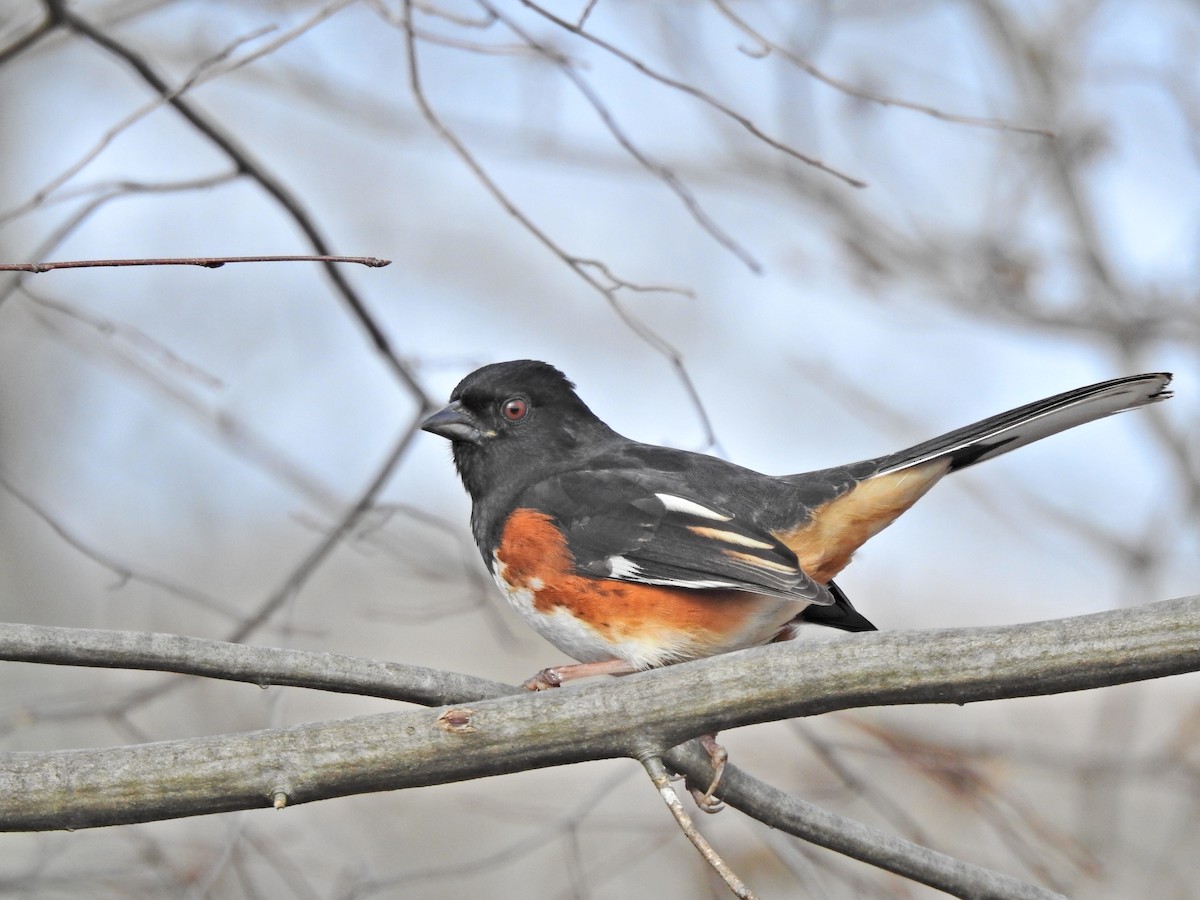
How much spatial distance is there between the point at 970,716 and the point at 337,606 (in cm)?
601

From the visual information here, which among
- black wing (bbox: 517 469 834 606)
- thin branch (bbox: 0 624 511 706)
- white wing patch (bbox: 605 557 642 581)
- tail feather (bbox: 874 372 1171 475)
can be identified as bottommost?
thin branch (bbox: 0 624 511 706)

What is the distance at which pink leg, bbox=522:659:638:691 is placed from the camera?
285 centimetres

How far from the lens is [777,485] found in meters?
3.36

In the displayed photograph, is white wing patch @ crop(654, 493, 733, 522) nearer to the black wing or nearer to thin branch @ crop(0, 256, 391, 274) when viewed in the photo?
the black wing

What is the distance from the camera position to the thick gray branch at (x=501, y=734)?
203cm

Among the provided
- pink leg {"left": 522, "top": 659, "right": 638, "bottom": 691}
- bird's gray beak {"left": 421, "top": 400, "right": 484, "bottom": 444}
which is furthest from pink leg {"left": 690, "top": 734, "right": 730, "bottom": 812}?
bird's gray beak {"left": 421, "top": 400, "right": 484, "bottom": 444}

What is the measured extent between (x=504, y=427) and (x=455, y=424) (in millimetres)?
152

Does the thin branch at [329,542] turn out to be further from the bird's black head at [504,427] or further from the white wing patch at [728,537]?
the white wing patch at [728,537]

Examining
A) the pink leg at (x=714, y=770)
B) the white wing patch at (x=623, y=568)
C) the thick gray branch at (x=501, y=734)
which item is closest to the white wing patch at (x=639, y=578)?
the white wing patch at (x=623, y=568)

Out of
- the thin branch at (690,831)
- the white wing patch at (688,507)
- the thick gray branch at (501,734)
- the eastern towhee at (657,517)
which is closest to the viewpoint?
the thin branch at (690,831)

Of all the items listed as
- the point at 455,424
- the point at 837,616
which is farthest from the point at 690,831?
the point at 455,424

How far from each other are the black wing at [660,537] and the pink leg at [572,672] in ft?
0.74

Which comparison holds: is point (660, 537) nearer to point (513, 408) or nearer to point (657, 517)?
point (657, 517)

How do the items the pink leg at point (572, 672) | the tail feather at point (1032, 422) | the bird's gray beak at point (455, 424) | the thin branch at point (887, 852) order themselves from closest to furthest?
the thin branch at point (887, 852)
the tail feather at point (1032, 422)
the pink leg at point (572, 672)
the bird's gray beak at point (455, 424)
